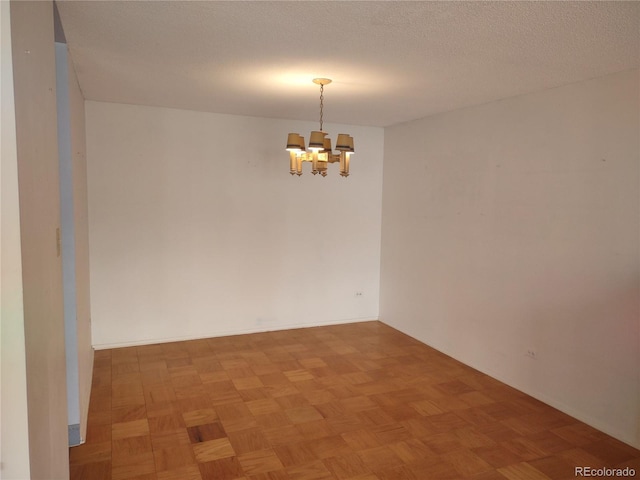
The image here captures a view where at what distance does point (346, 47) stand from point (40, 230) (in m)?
1.87

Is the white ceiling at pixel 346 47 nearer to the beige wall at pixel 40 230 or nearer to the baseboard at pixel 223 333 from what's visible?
the beige wall at pixel 40 230

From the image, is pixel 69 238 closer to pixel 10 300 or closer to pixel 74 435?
pixel 74 435

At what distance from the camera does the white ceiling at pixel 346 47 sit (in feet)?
7.00

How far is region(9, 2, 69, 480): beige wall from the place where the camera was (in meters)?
1.32

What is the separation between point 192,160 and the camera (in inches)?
185

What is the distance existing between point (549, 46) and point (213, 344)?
3.87 meters

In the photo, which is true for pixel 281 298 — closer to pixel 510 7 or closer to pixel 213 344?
pixel 213 344

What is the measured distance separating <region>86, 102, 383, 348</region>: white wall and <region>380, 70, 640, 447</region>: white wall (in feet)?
2.66

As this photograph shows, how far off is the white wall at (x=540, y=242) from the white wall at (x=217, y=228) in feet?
2.66

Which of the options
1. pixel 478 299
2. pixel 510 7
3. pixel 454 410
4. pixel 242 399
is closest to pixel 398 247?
pixel 478 299

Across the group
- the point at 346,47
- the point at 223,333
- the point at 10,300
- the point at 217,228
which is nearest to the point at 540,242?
the point at 346,47

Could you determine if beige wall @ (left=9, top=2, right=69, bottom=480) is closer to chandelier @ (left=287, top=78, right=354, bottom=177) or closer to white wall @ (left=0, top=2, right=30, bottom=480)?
white wall @ (left=0, top=2, right=30, bottom=480)

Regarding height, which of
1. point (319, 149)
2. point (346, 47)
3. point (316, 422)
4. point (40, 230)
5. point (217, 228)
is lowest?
point (316, 422)

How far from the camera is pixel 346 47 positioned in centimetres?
264
